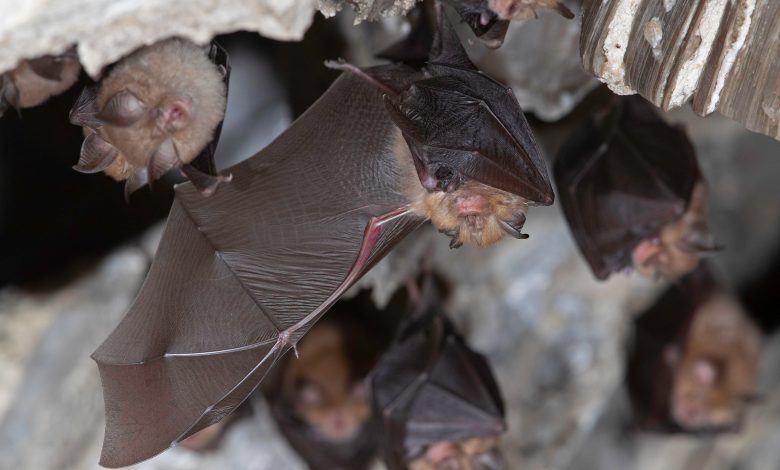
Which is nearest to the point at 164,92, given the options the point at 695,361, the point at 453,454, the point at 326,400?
the point at 453,454

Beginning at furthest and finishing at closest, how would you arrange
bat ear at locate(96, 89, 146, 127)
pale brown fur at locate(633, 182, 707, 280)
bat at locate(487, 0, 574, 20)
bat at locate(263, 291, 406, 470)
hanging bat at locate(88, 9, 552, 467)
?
1. bat at locate(263, 291, 406, 470)
2. pale brown fur at locate(633, 182, 707, 280)
3. hanging bat at locate(88, 9, 552, 467)
4. bat at locate(487, 0, 574, 20)
5. bat ear at locate(96, 89, 146, 127)

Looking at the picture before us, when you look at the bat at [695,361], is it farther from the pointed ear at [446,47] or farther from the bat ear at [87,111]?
the bat ear at [87,111]

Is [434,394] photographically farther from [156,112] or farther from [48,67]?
[48,67]

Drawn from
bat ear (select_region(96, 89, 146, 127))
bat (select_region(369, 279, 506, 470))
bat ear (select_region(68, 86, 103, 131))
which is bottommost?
bat (select_region(369, 279, 506, 470))

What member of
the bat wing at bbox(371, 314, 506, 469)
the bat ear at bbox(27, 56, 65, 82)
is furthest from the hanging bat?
the bat wing at bbox(371, 314, 506, 469)

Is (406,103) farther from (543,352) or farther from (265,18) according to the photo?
(543,352)

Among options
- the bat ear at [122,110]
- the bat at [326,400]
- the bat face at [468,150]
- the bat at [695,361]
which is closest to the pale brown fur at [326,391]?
the bat at [326,400]

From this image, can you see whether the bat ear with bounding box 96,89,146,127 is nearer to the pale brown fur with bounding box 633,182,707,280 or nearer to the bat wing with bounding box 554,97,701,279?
the bat wing with bounding box 554,97,701,279
